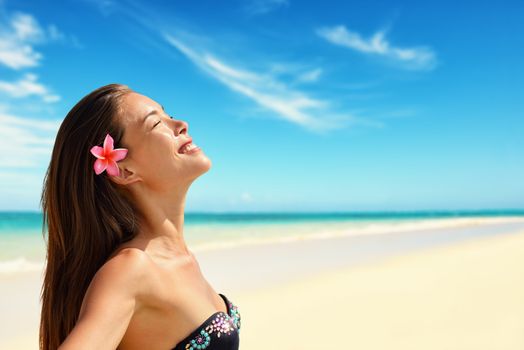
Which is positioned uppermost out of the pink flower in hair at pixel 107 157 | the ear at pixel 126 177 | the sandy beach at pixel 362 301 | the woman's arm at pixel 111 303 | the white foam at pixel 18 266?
the pink flower in hair at pixel 107 157

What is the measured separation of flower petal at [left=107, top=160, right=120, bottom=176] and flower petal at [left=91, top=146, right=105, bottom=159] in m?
0.04

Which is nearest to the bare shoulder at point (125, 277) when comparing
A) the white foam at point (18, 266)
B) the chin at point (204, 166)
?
the chin at point (204, 166)

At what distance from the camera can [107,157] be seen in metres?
1.95

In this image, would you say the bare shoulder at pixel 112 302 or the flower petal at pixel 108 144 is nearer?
the bare shoulder at pixel 112 302

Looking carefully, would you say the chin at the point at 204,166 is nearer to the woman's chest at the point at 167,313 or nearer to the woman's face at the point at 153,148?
the woman's face at the point at 153,148

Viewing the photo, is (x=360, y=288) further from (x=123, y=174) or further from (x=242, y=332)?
(x=123, y=174)

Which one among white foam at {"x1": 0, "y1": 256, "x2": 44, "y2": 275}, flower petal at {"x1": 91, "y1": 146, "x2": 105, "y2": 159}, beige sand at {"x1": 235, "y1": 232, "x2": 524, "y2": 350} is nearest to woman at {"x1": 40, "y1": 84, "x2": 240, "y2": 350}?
flower petal at {"x1": 91, "y1": 146, "x2": 105, "y2": 159}

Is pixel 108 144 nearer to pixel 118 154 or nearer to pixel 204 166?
pixel 118 154

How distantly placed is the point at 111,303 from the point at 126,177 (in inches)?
25.4

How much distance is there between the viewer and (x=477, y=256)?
11.3 meters

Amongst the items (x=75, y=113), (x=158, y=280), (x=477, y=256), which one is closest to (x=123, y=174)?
(x=75, y=113)

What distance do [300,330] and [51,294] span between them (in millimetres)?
4169

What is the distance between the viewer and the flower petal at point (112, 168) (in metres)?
1.96

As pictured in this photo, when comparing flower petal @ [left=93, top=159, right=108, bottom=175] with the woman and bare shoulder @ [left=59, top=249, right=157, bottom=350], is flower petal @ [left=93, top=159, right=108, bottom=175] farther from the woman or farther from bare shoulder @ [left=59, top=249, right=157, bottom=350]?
bare shoulder @ [left=59, top=249, right=157, bottom=350]
